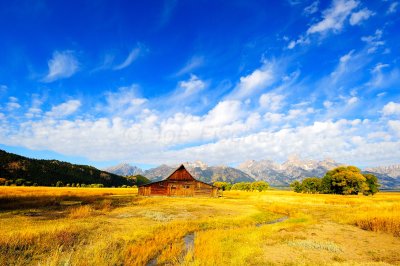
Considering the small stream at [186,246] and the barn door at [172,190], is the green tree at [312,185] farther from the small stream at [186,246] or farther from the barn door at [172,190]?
the small stream at [186,246]

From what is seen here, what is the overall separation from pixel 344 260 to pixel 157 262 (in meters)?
9.72

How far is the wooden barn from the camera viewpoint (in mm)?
73062

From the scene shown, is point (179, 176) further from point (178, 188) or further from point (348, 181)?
point (348, 181)

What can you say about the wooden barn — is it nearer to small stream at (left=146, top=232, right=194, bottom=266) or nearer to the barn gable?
the barn gable

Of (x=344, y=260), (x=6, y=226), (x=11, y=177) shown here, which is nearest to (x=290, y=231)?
(x=344, y=260)

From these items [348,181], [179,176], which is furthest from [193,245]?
[348,181]

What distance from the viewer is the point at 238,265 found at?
41.0 ft

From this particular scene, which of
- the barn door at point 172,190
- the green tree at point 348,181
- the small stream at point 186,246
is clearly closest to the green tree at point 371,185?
the green tree at point 348,181

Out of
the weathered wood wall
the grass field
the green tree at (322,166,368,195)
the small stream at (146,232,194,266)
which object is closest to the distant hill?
the weathered wood wall

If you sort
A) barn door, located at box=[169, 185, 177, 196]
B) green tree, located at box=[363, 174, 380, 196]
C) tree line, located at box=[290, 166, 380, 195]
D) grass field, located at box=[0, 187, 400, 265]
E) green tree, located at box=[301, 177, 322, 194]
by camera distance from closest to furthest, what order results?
grass field, located at box=[0, 187, 400, 265] < barn door, located at box=[169, 185, 177, 196] < tree line, located at box=[290, 166, 380, 195] < green tree, located at box=[363, 174, 380, 196] < green tree, located at box=[301, 177, 322, 194]

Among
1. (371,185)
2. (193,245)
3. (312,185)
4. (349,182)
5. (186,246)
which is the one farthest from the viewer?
(312,185)

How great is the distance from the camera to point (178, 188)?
73.6m

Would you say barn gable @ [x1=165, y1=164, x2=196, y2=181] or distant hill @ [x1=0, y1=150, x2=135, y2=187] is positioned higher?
distant hill @ [x1=0, y1=150, x2=135, y2=187]

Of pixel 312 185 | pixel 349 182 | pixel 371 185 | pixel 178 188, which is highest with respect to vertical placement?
pixel 349 182
